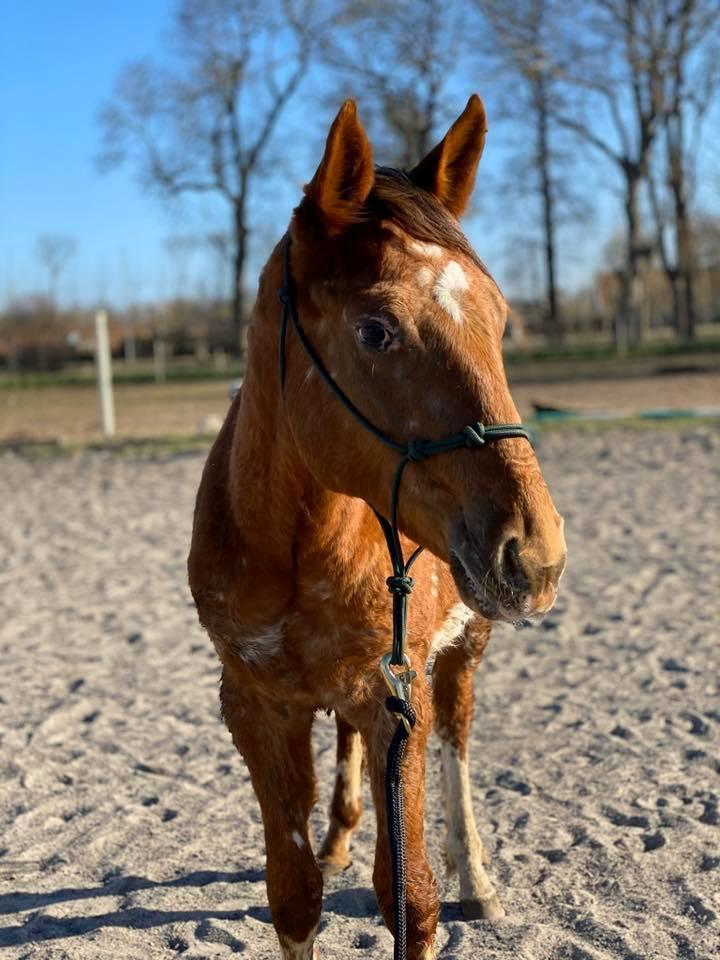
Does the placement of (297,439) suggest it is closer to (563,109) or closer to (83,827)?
(83,827)

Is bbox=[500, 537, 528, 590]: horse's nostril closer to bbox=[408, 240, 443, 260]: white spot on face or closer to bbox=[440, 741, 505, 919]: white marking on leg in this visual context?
bbox=[408, 240, 443, 260]: white spot on face

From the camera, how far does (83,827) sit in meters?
3.98

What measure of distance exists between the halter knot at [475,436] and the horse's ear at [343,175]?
23.0 inches

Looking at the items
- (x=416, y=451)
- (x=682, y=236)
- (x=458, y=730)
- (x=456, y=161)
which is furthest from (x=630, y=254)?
(x=416, y=451)

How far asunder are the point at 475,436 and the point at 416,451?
15 cm

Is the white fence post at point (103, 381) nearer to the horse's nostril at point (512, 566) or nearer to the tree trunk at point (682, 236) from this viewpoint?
the horse's nostril at point (512, 566)

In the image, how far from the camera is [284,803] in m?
2.77

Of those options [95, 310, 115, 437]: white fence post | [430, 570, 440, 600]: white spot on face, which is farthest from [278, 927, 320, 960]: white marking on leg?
[95, 310, 115, 437]: white fence post

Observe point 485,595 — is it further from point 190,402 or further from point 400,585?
point 190,402

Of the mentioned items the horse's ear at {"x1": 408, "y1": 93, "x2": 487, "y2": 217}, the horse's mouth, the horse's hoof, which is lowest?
the horse's hoof

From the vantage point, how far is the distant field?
1672 centimetres

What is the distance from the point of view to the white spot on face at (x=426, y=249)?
7.12 ft

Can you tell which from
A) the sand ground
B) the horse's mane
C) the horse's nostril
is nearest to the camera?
the horse's nostril

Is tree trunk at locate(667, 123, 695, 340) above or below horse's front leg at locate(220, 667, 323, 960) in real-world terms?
above
